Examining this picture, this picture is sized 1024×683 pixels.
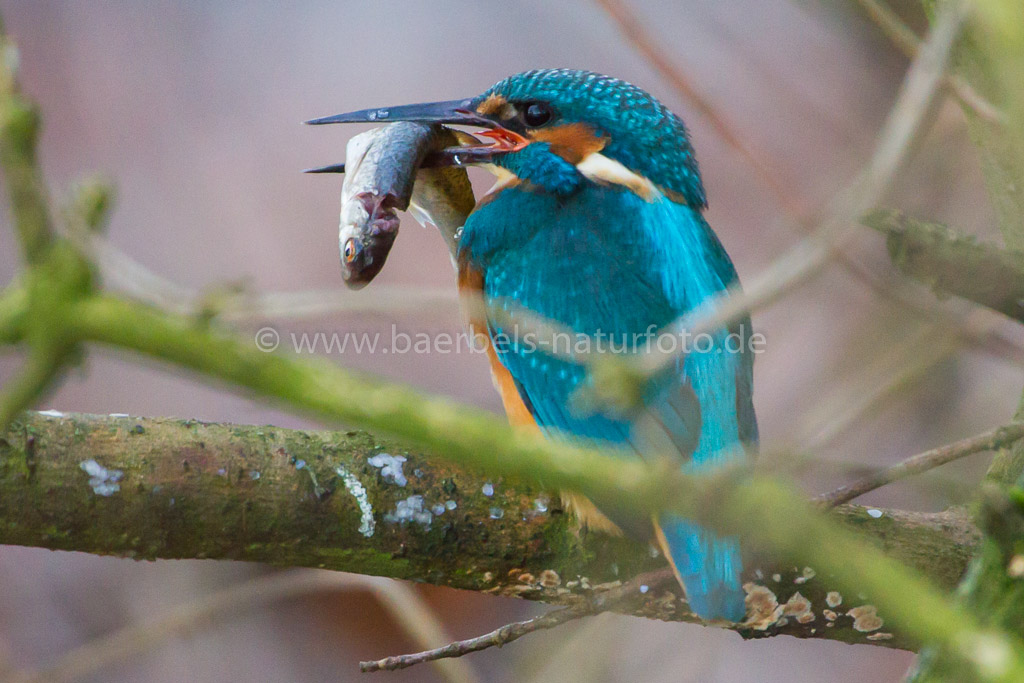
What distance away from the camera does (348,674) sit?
13.7 ft

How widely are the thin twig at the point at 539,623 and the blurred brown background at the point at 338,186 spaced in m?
1.45

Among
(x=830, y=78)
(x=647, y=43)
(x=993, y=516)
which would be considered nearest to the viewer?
(x=993, y=516)

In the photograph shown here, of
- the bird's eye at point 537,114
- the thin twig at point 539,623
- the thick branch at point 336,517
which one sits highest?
the bird's eye at point 537,114

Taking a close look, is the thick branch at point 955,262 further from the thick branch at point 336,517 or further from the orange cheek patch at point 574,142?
the orange cheek patch at point 574,142

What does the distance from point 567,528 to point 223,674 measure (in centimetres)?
262

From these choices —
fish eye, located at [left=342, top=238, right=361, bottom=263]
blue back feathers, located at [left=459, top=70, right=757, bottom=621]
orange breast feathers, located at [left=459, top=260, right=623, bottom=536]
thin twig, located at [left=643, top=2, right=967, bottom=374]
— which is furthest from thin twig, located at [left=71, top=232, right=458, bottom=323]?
orange breast feathers, located at [left=459, top=260, right=623, bottom=536]

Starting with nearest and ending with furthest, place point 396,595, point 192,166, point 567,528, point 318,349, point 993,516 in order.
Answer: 1. point 993,516
2. point 567,528
3. point 396,595
4. point 318,349
5. point 192,166

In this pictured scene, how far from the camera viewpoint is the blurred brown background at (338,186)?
3920 millimetres

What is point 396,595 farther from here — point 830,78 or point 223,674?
point 830,78

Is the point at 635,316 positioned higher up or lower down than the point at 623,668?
higher up

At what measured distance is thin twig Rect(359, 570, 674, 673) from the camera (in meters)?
1.82

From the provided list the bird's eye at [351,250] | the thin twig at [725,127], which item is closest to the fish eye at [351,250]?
the bird's eye at [351,250]

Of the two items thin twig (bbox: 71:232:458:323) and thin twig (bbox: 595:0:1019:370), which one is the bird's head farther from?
thin twig (bbox: 71:232:458:323)

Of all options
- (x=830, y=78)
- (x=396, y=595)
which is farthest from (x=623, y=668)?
(x=830, y=78)
